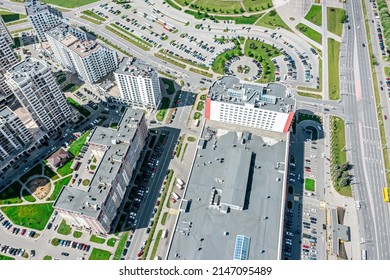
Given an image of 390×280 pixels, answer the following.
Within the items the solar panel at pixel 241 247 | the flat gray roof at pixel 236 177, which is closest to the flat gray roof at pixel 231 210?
the flat gray roof at pixel 236 177

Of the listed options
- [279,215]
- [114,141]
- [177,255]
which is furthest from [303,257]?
[114,141]

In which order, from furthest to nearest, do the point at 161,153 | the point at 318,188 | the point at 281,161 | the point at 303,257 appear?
the point at 161,153 < the point at 318,188 < the point at 281,161 < the point at 303,257

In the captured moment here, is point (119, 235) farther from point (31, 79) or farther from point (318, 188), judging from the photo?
point (318, 188)

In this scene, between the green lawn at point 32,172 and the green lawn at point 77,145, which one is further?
the green lawn at point 77,145

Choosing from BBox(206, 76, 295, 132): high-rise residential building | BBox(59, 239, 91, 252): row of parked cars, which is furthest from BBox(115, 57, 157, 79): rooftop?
BBox(59, 239, 91, 252): row of parked cars

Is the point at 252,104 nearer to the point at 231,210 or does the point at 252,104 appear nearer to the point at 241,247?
the point at 231,210

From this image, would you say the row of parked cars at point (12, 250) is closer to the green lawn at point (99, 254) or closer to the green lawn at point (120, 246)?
the green lawn at point (99, 254)

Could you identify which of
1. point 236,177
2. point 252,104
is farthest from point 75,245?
point 252,104
